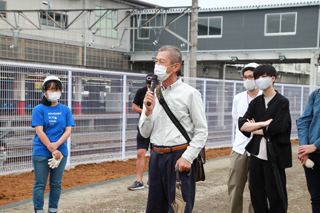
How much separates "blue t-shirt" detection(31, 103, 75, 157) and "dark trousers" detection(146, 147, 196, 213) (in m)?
1.80

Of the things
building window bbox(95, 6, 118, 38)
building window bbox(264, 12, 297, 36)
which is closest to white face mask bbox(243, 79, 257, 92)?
building window bbox(264, 12, 297, 36)

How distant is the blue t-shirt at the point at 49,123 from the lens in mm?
4531

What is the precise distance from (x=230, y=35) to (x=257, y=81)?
24670mm

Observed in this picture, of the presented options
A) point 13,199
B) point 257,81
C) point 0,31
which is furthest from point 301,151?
point 0,31

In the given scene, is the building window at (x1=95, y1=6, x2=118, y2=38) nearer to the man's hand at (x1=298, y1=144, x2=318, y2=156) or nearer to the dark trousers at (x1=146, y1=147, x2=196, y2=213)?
the man's hand at (x1=298, y1=144, x2=318, y2=156)

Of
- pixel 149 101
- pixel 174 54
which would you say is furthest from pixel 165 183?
pixel 174 54

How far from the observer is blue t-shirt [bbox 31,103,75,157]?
4.53 meters

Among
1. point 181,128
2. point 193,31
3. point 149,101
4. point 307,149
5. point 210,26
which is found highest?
point 210,26

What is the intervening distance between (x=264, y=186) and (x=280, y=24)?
2492 centimetres

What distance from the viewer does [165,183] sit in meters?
3.29

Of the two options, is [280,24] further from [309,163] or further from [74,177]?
[309,163]

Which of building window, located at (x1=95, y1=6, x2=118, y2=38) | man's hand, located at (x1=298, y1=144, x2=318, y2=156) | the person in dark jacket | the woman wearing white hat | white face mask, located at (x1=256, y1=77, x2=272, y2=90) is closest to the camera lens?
man's hand, located at (x1=298, y1=144, x2=318, y2=156)

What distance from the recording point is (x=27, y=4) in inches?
936

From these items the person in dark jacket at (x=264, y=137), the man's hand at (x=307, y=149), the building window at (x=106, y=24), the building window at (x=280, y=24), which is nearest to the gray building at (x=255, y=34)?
the building window at (x=280, y=24)
